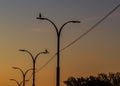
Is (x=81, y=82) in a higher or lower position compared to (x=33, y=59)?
higher

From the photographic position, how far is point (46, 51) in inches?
2520

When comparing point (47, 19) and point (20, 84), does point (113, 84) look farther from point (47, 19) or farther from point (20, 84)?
point (47, 19)

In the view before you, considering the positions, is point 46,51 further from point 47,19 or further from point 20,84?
point 20,84

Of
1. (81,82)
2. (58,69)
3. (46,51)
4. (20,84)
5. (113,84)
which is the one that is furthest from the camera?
(81,82)

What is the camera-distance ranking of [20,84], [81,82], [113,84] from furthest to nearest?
[81,82], [113,84], [20,84]

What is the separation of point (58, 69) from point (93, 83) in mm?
109170

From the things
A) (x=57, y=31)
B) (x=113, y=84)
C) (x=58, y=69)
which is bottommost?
(x=58, y=69)

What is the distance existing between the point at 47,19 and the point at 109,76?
107168 mm

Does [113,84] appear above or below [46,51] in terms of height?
above

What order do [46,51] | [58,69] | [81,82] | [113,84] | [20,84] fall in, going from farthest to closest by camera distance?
[81,82] < [113,84] < [20,84] < [46,51] < [58,69]

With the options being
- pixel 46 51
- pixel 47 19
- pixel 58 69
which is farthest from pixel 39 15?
Answer: pixel 46 51

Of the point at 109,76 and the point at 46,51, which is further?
the point at 109,76

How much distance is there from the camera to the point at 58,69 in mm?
43969

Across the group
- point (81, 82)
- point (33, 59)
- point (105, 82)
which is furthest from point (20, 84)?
point (81, 82)
